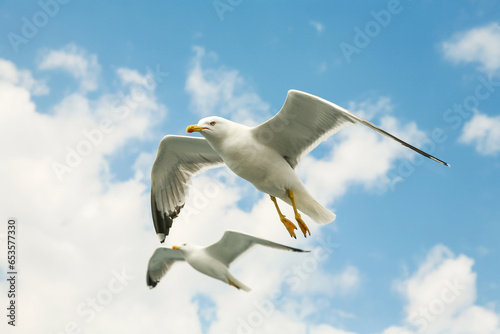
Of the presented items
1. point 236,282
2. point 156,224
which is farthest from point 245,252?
point 156,224

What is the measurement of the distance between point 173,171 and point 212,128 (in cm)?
162

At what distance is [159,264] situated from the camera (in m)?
8.74

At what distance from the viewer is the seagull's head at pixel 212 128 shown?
4.94m

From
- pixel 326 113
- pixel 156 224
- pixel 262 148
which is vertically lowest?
pixel 156 224

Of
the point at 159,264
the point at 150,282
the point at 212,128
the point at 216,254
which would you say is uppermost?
the point at 216,254

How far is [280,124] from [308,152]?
44cm

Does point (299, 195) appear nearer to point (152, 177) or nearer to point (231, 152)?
point (231, 152)

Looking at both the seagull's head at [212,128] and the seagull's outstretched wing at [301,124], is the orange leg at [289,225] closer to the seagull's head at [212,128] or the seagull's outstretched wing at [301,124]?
the seagull's outstretched wing at [301,124]

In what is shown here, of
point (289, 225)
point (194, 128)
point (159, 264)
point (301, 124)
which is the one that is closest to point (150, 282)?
point (159, 264)

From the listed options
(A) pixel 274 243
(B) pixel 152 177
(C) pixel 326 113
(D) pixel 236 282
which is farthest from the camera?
(D) pixel 236 282

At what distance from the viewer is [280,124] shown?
16.2ft

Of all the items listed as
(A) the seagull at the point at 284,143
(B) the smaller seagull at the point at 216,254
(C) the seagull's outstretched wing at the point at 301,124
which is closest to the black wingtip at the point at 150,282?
(B) the smaller seagull at the point at 216,254

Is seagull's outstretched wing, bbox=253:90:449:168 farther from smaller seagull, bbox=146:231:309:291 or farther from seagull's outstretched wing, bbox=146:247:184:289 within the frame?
seagull's outstretched wing, bbox=146:247:184:289

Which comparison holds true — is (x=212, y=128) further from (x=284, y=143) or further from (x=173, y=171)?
(x=173, y=171)
